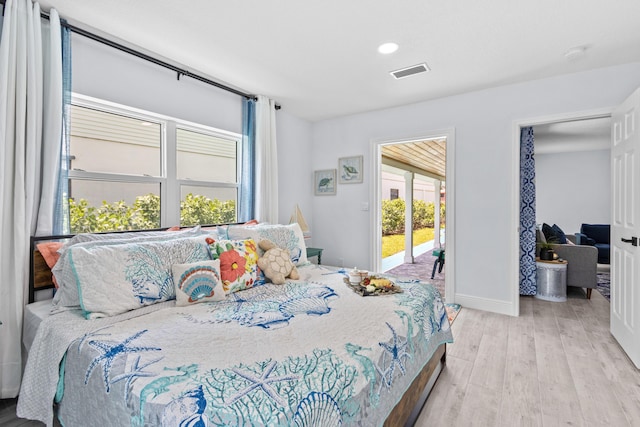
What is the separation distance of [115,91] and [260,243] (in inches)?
66.7

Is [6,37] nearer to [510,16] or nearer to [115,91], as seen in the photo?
[115,91]

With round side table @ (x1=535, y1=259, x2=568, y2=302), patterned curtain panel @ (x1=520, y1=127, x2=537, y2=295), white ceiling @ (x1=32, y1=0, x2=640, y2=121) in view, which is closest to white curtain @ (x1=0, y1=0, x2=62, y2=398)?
white ceiling @ (x1=32, y1=0, x2=640, y2=121)

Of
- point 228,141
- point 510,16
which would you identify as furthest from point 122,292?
point 510,16

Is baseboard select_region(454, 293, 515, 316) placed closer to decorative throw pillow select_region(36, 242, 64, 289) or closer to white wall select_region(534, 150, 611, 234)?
decorative throw pillow select_region(36, 242, 64, 289)

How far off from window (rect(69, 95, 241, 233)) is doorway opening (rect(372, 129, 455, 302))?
2.04m

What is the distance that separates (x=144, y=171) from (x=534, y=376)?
11.5 feet

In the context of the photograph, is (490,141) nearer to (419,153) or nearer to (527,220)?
(527,220)

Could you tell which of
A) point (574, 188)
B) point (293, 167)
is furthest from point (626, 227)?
point (574, 188)

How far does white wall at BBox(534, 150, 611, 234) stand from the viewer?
6.49 metres

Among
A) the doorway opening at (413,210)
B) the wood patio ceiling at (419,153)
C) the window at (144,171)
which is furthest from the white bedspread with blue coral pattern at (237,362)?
the wood patio ceiling at (419,153)

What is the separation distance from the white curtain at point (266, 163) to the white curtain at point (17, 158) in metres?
1.93

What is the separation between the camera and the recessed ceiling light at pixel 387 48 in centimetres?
243

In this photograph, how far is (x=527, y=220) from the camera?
12.9 feet

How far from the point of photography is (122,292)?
1.68m
